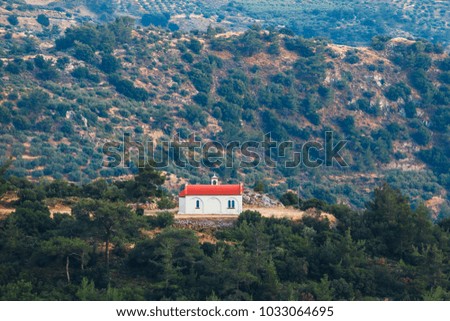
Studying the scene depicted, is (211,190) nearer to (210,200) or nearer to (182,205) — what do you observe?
(210,200)

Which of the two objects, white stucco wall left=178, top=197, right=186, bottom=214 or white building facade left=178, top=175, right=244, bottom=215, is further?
white stucco wall left=178, top=197, right=186, bottom=214

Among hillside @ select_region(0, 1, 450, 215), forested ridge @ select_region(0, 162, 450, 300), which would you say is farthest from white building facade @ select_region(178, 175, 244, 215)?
hillside @ select_region(0, 1, 450, 215)

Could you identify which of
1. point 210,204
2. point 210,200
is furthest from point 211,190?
point 210,204

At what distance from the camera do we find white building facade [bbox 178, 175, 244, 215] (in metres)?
74.8

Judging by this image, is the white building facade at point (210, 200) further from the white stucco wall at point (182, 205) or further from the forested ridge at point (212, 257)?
the forested ridge at point (212, 257)

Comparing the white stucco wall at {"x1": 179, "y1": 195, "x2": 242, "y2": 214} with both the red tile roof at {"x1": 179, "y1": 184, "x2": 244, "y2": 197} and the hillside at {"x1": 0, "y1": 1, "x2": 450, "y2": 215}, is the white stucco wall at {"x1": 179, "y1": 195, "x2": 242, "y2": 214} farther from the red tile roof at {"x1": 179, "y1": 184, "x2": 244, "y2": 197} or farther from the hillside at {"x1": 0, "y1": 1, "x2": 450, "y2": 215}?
the hillside at {"x1": 0, "y1": 1, "x2": 450, "y2": 215}

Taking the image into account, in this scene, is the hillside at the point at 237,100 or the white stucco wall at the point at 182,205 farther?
the hillside at the point at 237,100

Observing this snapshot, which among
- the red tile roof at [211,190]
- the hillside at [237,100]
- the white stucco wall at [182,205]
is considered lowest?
the hillside at [237,100]

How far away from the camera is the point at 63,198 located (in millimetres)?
80250

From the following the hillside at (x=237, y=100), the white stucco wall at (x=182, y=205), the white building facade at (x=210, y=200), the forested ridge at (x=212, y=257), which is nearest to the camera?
the forested ridge at (x=212, y=257)

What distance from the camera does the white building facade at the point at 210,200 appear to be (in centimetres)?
7481

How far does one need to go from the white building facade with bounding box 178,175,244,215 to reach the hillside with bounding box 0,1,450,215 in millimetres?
46299

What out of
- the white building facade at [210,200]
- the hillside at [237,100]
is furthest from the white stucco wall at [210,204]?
the hillside at [237,100]
